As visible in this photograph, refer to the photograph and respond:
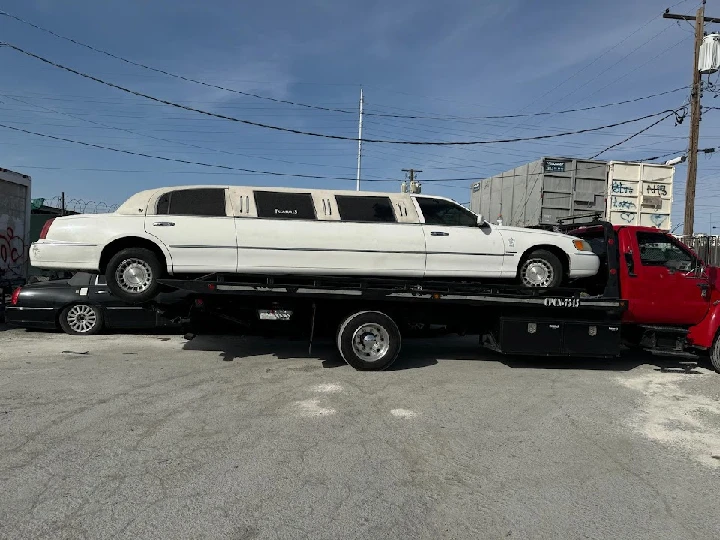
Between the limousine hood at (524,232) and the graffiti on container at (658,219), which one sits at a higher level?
the graffiti on container at (658,219)

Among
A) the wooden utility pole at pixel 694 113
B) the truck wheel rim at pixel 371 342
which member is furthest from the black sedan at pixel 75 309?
the wooden utility pole at pixel 694 113

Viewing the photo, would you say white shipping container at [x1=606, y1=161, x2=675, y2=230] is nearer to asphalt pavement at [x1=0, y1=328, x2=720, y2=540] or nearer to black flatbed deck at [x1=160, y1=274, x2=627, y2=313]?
asphalt pavement at [x1=0, y1=328, x2=720, y2=540]

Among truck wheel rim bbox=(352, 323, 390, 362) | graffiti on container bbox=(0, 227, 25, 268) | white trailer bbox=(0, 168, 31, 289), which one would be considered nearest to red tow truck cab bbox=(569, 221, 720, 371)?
truck wheel rim bbox=(352, 323, 390, 362)

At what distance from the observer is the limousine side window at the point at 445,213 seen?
7.20 metres

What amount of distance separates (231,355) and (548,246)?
476 centimetres

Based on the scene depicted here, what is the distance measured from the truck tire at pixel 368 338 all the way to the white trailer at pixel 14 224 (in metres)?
7.99

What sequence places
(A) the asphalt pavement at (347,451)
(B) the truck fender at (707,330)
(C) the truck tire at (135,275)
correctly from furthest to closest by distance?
(B) the truck fender at (707,330) < (C) the truck tire at (135,275) < (A) the asphalt pavement at (347,451)

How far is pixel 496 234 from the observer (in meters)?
7.19

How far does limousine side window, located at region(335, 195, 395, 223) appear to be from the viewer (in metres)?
7.05

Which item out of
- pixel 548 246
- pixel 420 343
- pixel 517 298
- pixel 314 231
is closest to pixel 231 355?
pixel 314 231

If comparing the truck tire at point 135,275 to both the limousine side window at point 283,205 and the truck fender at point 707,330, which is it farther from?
the truck fender at point 707,330

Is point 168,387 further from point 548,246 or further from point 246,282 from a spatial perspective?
point 548,246

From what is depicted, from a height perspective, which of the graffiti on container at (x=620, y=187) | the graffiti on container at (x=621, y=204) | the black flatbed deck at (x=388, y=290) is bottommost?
the black flatbed deck at (x=388, y=290)

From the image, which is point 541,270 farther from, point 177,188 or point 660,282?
point 177,188
